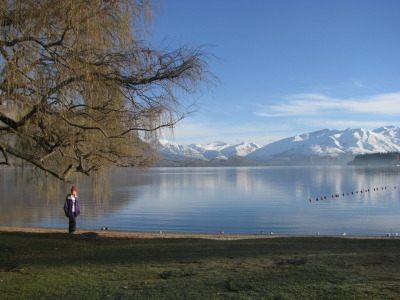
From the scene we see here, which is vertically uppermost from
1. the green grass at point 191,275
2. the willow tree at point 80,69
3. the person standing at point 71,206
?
the willow tree at point 80,69

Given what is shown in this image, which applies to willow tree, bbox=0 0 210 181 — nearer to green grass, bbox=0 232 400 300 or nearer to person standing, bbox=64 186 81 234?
green grass, bbox=0 232 400 300

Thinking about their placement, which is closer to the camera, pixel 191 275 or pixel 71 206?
pixel 191 275

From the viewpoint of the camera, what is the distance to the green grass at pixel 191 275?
5113 mm

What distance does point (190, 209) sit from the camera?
35.5 m

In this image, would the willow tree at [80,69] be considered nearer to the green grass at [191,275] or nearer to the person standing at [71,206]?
the green grass at [191,275]

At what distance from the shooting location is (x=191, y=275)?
615 centimetres

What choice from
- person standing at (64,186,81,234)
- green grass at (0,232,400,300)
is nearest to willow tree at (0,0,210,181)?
green grass at (0,232,400,300)

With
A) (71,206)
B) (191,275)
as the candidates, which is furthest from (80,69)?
(71,206)

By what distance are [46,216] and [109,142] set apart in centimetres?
2288

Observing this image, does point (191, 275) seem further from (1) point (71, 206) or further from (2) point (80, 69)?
(1) point (71, 206)

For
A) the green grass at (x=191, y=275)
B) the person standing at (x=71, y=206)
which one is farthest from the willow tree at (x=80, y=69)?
the person standing at (x=71, y=206)

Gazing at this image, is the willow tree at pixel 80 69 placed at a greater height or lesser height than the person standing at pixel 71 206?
greater

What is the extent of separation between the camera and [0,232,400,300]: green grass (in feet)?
16.8

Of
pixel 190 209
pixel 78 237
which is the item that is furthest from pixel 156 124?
pixel 190 209
